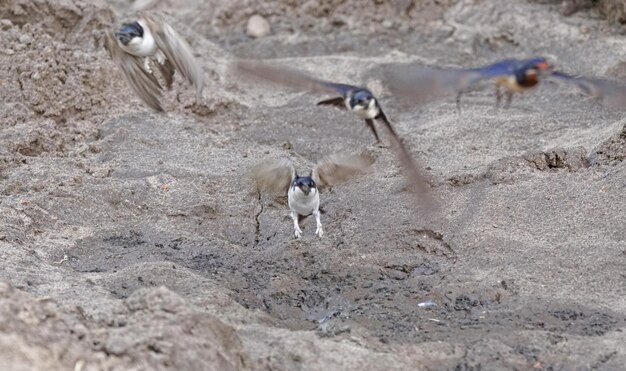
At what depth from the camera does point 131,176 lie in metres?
6.57

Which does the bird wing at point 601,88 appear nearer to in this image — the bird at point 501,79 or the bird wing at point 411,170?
the bird at point 501,79

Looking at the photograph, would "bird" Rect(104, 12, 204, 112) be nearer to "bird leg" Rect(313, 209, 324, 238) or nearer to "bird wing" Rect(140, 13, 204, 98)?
"bird wing" Rect(140, 13, 204, 98)

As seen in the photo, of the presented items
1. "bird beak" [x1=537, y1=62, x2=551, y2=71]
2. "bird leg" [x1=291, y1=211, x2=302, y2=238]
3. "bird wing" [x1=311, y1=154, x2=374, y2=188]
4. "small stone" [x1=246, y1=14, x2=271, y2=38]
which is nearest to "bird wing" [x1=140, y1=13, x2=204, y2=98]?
"bird wing" [x1=311, y1=154, x2=374, y2=188]

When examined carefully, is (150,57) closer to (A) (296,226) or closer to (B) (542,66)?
(A) (296,226)

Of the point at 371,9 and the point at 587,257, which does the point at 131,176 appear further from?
the point at 371,9

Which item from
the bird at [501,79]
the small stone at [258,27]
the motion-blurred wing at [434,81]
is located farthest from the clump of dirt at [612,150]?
the small stone at [258,27]

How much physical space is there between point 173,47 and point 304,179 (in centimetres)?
Result: 117

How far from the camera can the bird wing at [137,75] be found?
6324mm

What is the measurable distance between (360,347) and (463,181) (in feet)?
7.26

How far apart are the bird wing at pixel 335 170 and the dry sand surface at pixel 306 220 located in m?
0.17

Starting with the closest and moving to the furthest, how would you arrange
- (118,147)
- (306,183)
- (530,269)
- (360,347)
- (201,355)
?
(201,355) < (360,347) < (530,269) < (306,183) < (118,147)

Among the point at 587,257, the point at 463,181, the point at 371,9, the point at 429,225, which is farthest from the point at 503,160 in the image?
the point at 371,9

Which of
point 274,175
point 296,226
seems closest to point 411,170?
point 296,226

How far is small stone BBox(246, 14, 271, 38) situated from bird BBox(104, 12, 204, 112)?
139 inches
